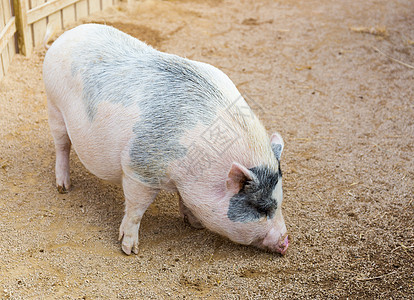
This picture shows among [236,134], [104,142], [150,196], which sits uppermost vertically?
[236,134]

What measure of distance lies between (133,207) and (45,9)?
3.73m

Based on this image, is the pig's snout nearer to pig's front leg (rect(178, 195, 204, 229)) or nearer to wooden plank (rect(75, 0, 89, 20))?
pig's front leg (rect(178, 195, 204, 229))

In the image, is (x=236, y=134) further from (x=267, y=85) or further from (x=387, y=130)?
(x=267, y=85)

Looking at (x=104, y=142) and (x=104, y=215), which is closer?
(x=104, y=142)

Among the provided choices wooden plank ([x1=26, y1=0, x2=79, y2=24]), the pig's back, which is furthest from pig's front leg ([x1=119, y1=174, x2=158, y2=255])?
wooden plank ([x1=26, y1=0, x2=79, y2=24])

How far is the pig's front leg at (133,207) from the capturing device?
319 cm

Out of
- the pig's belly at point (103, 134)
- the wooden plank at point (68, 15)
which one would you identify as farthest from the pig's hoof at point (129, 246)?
the wooden plank at point (68, 15)

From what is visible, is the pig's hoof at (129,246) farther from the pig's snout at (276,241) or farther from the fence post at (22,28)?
the fence post at (22,28)

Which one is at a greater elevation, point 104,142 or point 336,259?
point 104,142

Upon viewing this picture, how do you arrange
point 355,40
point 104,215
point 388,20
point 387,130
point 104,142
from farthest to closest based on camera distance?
1. point 388,20
2. point 355,40
3. point 387,130
4. point 104,215
5. point 104,142

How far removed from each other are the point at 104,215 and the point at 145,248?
0.48 metres

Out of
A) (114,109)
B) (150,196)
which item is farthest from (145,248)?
(114,109)

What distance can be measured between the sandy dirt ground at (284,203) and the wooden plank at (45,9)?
0.39 metres

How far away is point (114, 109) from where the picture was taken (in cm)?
316
